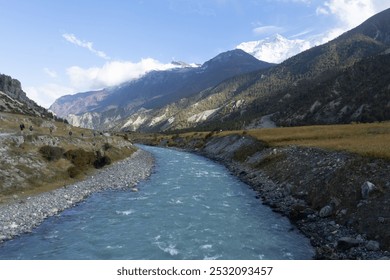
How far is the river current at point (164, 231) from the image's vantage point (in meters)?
24.9

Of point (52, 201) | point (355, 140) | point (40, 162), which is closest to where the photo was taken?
point (52, 201)

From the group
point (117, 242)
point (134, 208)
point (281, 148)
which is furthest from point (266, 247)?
point (281, 148)

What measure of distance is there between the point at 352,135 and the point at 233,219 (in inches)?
1441

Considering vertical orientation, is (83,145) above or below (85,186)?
above

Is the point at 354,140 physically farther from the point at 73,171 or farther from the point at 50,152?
the point at 50,152

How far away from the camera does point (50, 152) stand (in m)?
51.2

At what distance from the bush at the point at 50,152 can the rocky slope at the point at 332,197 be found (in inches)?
1155

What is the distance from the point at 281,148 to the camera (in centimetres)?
6275

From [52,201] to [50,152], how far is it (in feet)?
50.9

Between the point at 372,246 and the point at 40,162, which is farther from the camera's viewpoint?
the point at 40,162

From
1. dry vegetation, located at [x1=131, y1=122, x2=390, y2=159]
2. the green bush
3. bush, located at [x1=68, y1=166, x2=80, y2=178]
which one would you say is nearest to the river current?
bush, located at [x1=68, y1=166, x2=80, y2=178]

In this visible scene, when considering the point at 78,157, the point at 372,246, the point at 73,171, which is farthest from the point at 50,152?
the point at 372,246
